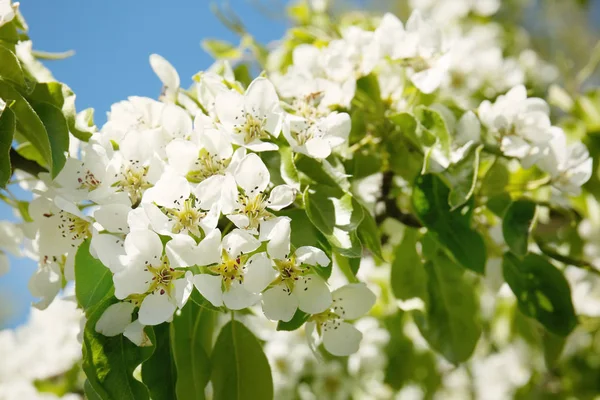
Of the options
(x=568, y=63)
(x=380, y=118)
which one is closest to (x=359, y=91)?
(x=380, y=118)

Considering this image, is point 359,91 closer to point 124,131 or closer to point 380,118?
point 380,118

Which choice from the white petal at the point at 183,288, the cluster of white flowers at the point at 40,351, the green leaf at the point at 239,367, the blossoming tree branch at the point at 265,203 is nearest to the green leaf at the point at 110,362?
the blossoming tree branch at the point at 265,203

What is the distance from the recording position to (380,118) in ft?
3.92

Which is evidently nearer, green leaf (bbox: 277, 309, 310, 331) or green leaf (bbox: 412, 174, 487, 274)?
green leaf (bbox: 277, 309, 310, 331)

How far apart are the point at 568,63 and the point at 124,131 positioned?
1470mm

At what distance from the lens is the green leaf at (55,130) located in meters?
0.88

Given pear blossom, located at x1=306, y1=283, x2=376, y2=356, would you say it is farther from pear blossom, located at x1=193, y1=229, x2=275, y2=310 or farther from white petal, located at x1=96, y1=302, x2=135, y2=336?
→ white petal, located at x1=96, y1=302, x2=135, y2=336

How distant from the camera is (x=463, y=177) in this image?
1.02 m

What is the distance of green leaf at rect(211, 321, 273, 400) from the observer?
0.98m

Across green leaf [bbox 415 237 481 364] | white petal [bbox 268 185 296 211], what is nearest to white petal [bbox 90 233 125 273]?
white petal [bbox 268 185 296 211]

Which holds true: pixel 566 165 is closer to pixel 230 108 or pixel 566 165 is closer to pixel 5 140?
pixel 230 108

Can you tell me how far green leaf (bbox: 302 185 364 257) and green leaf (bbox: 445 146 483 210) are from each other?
19 centimetres

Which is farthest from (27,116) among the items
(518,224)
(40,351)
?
(40,351)

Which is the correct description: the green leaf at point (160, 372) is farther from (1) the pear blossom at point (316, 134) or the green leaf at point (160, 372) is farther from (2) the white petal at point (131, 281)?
(1) the pear blossom at point (316, 134)
